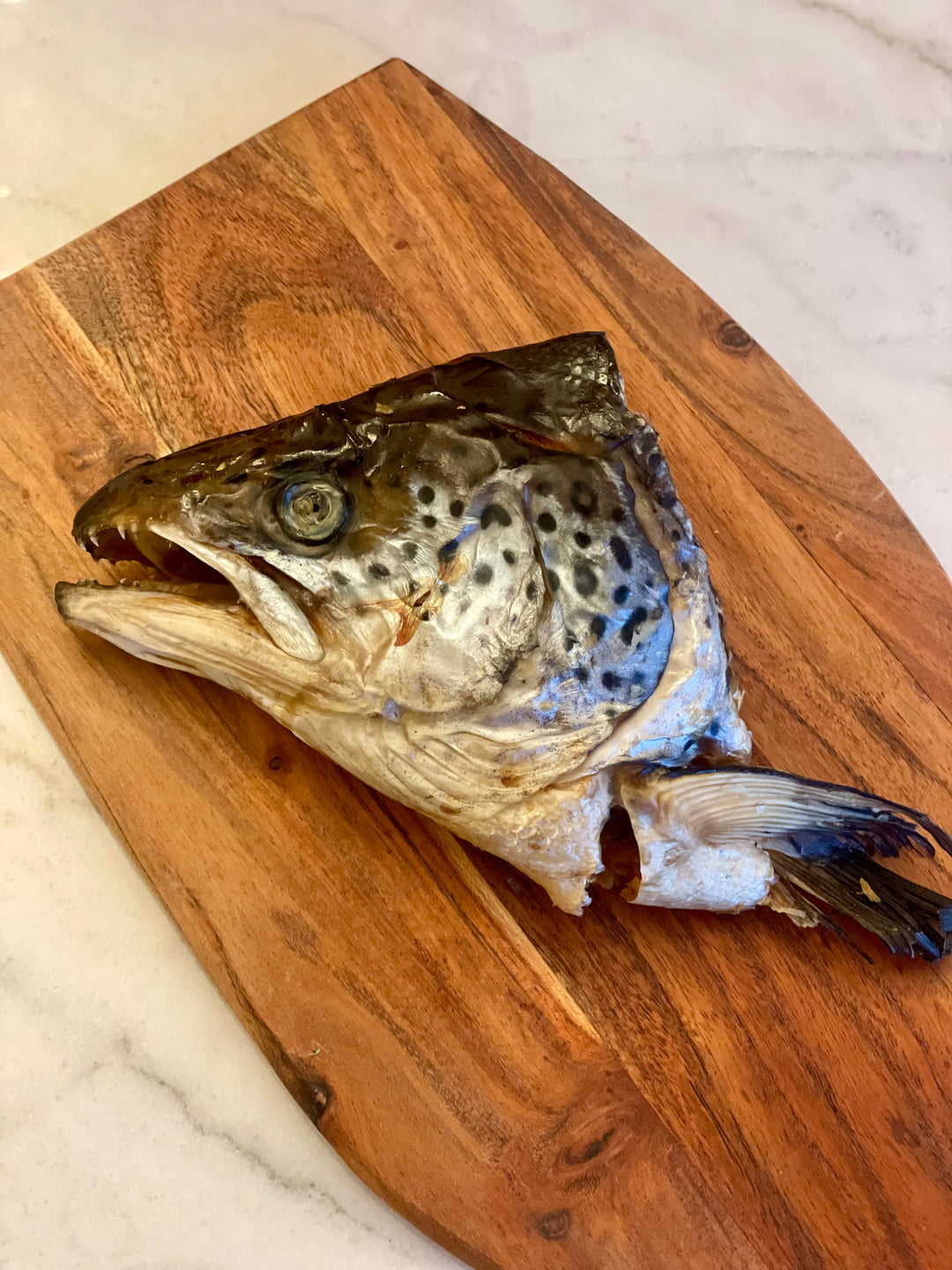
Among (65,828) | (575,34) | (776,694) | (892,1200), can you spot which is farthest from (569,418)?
(575,34)

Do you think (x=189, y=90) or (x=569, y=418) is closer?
(x=569, y=418)

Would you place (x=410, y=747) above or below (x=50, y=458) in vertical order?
below

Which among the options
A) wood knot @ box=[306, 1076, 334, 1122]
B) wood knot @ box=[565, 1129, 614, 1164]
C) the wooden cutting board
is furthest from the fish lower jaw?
wood knot @ box=[565, 1129, 614, 1164]

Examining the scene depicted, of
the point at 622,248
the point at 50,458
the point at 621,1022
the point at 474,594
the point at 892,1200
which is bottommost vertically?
the point at 892,1200

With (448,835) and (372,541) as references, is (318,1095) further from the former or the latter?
(372,541)

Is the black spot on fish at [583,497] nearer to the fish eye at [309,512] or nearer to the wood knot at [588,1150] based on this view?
the fish eye at [309,512]

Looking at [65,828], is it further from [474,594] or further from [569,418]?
[569,418]
